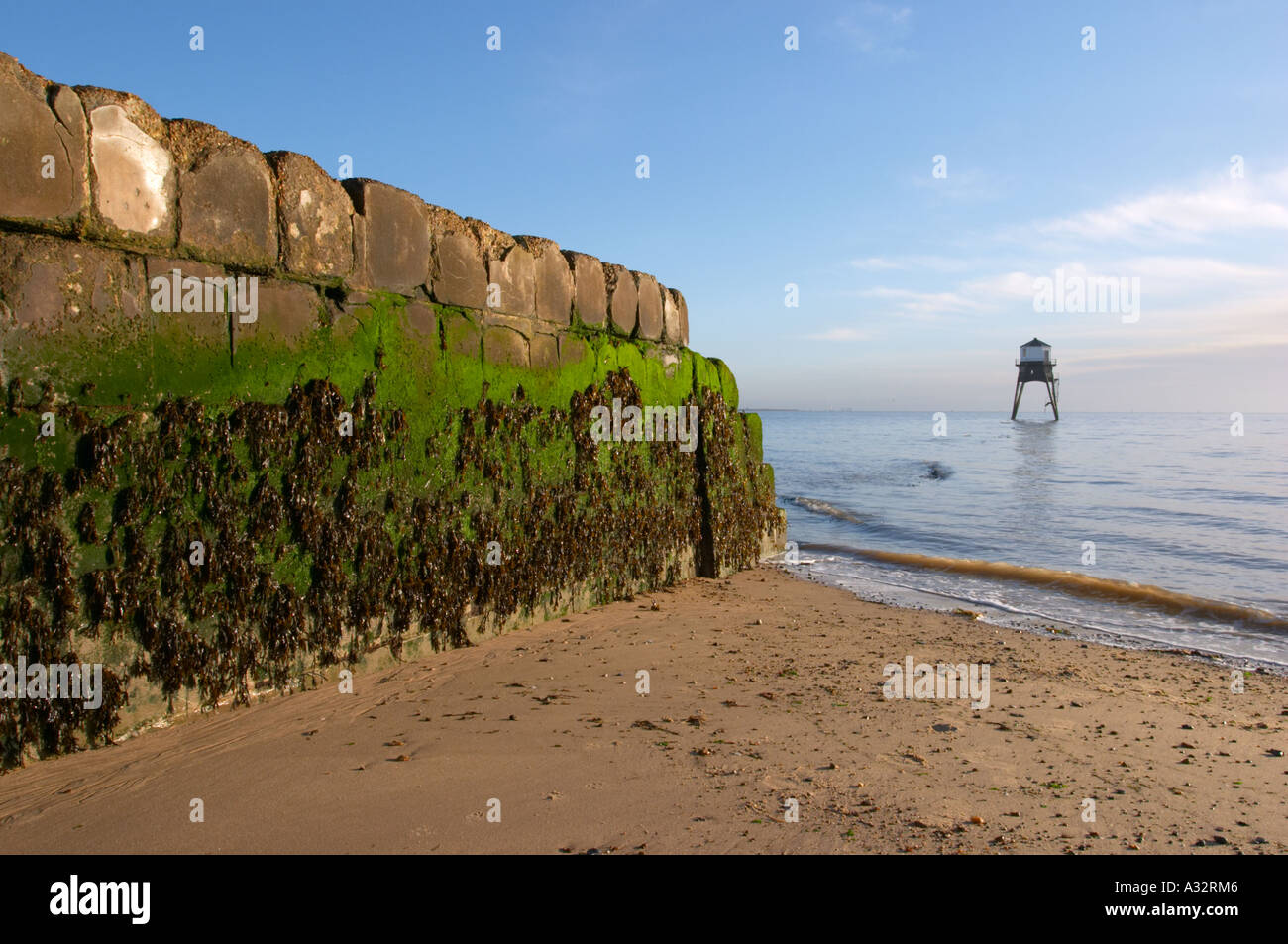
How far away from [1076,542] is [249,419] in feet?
38.0

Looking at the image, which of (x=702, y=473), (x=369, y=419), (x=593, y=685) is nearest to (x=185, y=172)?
(x=369, y=419)

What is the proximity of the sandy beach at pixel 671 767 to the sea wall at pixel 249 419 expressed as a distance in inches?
15.4

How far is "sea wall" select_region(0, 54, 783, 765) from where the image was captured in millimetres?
2951

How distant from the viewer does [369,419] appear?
13.8ft

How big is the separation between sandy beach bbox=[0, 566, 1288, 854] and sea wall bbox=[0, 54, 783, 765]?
39 cm

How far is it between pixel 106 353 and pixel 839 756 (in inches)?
138

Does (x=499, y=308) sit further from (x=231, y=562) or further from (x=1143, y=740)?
(x=1143, y=740)

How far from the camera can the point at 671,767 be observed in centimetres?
322

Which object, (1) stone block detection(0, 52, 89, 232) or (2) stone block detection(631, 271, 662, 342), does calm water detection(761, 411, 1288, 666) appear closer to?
(2) stone block detection(631, 271, 662, 342)

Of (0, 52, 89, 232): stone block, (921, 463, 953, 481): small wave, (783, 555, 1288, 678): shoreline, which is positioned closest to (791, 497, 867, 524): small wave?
(783, 555, 1288, 678): shoreline

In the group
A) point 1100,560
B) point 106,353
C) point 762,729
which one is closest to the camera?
point 106,353

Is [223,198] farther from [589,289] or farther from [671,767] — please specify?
[671,767]

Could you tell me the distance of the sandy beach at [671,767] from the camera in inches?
105

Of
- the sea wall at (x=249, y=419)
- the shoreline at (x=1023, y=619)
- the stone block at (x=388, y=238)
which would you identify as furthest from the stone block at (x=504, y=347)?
the shoreline at (x=1023, y=619)
